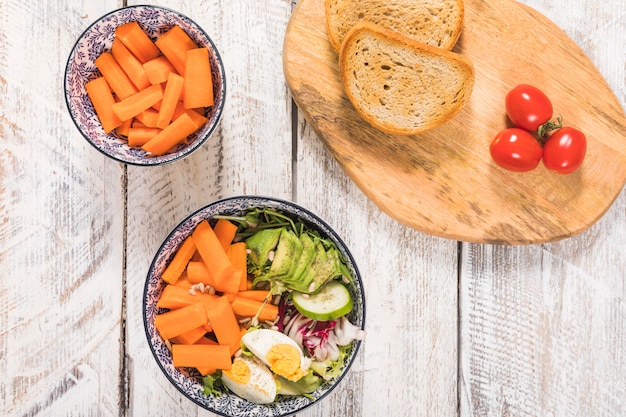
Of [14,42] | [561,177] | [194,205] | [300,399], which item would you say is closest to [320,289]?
[300,399]

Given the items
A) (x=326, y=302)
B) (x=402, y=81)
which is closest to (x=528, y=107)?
(x=402, y=81)

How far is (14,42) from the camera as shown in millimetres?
1524

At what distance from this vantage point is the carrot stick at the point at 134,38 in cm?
136

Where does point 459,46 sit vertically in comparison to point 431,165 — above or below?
above

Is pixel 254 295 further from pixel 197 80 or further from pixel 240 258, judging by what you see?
pixel 197 80

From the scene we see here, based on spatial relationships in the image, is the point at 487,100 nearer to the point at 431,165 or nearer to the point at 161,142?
the point at 431,165

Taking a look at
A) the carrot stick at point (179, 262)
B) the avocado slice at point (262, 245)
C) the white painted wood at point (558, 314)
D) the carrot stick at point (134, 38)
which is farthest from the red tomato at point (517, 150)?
the carrot stick at point (134, 38)

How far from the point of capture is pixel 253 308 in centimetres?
135

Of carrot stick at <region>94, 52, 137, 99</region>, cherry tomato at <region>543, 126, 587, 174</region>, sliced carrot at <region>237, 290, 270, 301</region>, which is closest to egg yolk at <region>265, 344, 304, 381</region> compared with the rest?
sliced carrot at <region>237, 290, 270, 301</region>

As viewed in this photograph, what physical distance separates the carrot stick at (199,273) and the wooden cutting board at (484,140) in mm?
431

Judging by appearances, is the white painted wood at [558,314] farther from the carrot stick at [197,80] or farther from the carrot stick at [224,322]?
the carrot stick at [197,80]

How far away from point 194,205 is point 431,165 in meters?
0.62

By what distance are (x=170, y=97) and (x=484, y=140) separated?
31.3 inches

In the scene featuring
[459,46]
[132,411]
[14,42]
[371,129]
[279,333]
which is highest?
[14,42]
